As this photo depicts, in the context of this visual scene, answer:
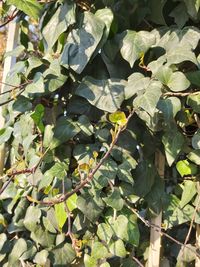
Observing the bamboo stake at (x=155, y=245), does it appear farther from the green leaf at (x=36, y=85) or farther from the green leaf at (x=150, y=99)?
the green leaf at (x=36, y=85)

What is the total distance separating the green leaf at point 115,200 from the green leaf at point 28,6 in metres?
0.50

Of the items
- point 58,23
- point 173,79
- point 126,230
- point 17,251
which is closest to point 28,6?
point 58,23

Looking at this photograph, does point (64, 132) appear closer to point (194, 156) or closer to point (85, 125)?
point (85, 125)

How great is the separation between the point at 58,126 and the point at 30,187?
246 mm

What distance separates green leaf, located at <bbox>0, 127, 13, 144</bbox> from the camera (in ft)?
4.18

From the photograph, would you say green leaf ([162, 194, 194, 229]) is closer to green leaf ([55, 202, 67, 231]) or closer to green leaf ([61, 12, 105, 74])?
green leaf ([55, 202, 67, 231])

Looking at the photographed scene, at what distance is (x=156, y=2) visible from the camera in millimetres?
1145

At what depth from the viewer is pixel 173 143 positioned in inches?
43.0

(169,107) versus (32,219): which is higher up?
(169,107)

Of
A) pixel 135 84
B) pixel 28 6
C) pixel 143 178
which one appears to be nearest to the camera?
pixel 28 6

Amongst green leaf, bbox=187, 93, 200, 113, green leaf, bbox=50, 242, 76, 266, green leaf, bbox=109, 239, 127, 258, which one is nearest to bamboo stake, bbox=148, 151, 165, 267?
green leaf, bbox=109, 239, 127, 258

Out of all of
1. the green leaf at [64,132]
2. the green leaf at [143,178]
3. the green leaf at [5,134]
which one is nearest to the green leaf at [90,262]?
the green leaf at [143,178]

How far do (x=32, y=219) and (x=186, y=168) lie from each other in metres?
0.48

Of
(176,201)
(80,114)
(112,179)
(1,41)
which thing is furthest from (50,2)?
(1,41)
